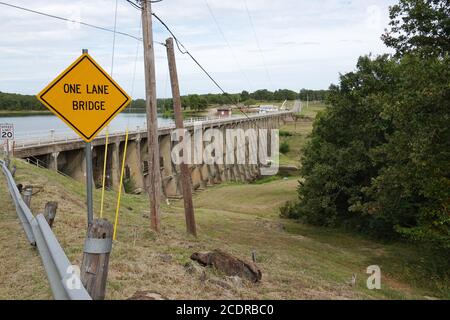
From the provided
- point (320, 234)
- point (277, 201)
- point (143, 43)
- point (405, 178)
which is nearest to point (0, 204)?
point (143, 43)

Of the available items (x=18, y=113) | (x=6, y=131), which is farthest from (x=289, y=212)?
(x=18, y=113)

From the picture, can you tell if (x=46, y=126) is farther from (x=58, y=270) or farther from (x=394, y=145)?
(x=58, y=270)

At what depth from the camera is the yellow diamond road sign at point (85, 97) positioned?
19.4ft

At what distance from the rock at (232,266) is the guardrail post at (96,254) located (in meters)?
3.41

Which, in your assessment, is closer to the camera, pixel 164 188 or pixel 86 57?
pixel 86 57

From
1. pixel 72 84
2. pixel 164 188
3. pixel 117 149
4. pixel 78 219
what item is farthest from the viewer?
pixel 164 188

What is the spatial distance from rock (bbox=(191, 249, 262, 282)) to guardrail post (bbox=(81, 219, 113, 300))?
3.41 m

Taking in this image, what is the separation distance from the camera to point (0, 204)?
11656 millimetres

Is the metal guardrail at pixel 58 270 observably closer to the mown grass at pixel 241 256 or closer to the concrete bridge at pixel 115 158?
the mown grass at pixel 241 256

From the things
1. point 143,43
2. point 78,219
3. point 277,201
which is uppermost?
point 143,43

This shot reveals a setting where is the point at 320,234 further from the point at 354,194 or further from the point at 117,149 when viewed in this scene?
the point at 117,149

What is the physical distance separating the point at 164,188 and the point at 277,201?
40.8ft

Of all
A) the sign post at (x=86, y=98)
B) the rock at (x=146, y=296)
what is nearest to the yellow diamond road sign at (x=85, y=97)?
the sign post at (x=86, y=98)

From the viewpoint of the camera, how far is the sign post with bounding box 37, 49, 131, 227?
→ 19.3 feet
